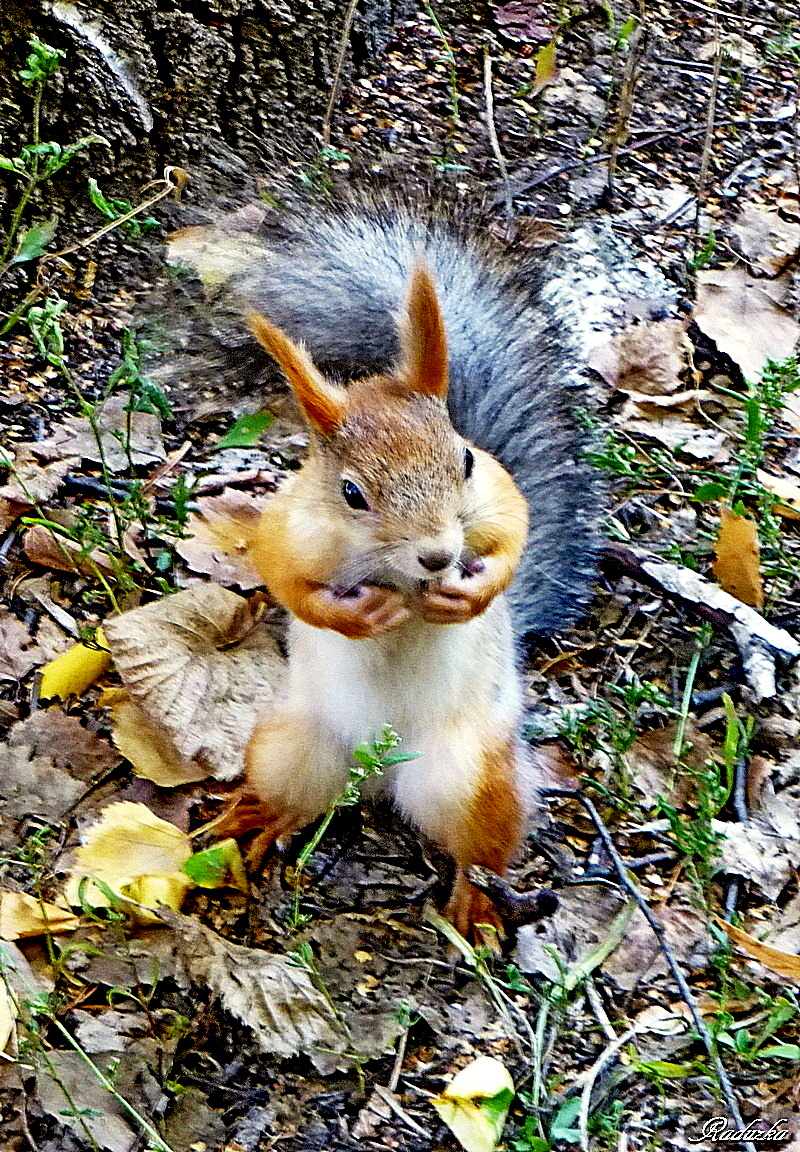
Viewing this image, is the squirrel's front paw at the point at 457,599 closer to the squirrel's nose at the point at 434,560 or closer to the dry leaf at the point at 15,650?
the squirrel's nose at the point at 434,560

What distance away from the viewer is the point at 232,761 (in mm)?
2041

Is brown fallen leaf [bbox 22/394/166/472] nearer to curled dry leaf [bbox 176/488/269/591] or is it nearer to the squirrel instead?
curled dry leaf [bbox 176/488/269/591]

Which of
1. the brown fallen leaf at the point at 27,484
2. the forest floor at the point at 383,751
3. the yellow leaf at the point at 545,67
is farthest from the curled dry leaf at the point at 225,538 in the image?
the yellow leaf at the point at 545,67

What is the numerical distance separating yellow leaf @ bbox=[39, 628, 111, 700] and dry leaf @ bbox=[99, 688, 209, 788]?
0.07 meters

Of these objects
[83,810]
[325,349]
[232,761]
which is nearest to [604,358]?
[325,349]

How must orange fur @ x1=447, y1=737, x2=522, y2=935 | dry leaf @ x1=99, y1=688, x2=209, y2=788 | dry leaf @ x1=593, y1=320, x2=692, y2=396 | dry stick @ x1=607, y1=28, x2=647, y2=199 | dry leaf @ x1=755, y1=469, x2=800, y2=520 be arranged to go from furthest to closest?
1. dry stick @ x1=607, y1=28, x2=647, y2=199
2. dry leaf @ x1=593, y1=320, x2=692, y2=396
3. dry leaf @ x1=755, y1=469, x2=800, y2=520
4. dry leaf @ x1=99, y1=688, x2=209, y2=788
5. orange fur @ x1=447, y1=737, x2=522, y2=935

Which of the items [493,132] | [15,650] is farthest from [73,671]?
[493,132]

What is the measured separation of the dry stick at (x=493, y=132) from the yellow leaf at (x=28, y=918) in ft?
5.12

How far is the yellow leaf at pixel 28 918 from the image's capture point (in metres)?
1.78

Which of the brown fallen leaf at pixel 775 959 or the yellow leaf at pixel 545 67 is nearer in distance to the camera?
the brown fallen leaf at pixel 775 959

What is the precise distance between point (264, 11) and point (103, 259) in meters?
0.54

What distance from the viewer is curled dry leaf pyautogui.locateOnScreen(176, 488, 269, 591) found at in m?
2.24

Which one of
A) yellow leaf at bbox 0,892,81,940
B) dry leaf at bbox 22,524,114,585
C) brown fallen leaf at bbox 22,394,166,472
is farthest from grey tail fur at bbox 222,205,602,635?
yellow leaf at bbox 0,892,81,940

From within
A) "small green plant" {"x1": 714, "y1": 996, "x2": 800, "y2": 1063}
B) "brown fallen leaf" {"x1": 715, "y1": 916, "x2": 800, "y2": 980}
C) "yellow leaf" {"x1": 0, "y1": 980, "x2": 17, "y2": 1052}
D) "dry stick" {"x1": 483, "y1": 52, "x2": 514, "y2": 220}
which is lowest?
"small green plant" {"x1": 714, "y1": 996, "x2": 800, "y2": 1063}
